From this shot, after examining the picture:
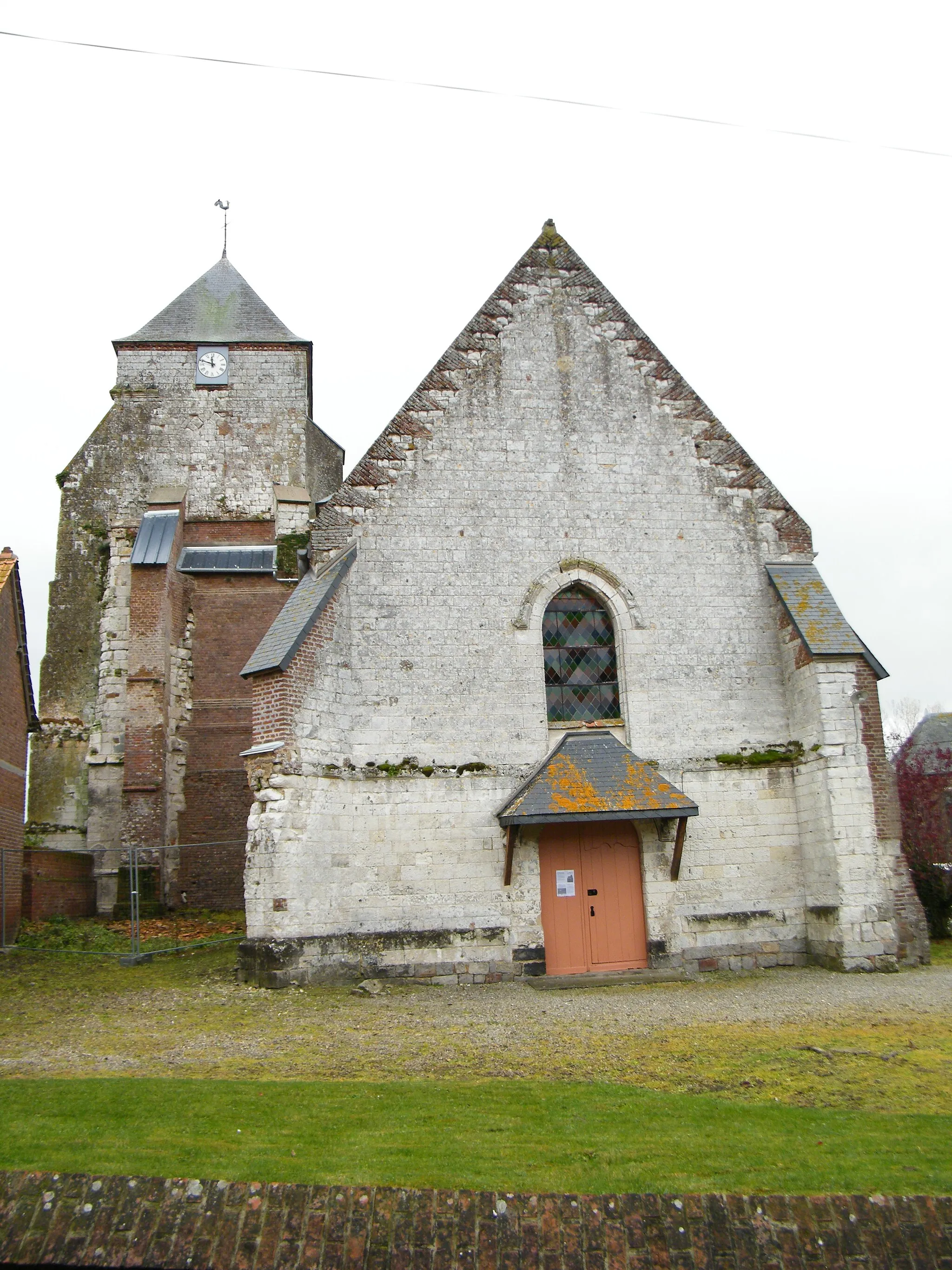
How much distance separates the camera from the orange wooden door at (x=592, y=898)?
1248 centimetres

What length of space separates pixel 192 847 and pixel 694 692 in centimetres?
1051

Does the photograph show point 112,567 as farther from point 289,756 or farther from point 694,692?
point 694,692

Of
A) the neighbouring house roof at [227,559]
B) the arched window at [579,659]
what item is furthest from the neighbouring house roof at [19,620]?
the arched window at [579,659]

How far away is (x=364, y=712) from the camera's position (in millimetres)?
12562

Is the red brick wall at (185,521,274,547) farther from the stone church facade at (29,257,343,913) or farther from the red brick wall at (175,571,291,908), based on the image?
the red brick wall at (175,571,291,908)

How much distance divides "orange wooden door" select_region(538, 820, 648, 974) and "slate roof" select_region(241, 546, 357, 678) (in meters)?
4.04

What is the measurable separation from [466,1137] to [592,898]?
713 centimetres

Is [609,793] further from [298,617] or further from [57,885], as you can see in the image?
[57,885]

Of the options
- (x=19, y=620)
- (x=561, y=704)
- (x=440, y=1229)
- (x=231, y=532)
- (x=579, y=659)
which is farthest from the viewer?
(x=231, y=532)

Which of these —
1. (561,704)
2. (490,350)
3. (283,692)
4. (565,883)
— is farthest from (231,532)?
(565,883)

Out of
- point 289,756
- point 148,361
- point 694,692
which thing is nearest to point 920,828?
point 694,692

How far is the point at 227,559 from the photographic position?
20.5m

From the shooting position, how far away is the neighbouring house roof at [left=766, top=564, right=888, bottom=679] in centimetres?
1272

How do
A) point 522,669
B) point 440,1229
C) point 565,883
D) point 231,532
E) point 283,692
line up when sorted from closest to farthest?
point 440,1229
point 283,692
point 565,883
point 522,669
point 231,532
